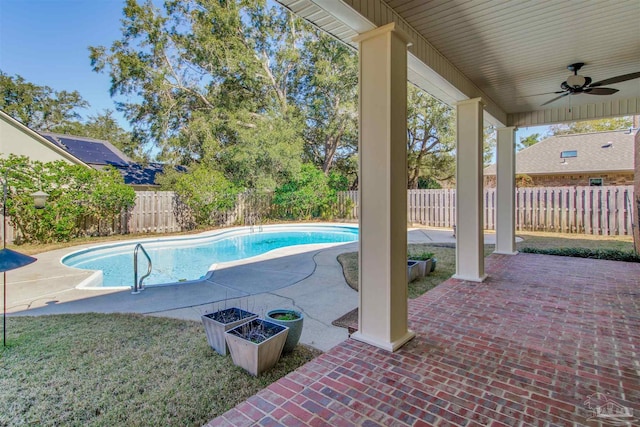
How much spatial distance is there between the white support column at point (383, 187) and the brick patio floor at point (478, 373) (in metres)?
0.30

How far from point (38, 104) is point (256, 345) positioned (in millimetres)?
29006

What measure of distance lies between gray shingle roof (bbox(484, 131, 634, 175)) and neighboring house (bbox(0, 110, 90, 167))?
19269mm

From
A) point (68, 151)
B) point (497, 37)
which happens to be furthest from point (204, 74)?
point (497, 37)

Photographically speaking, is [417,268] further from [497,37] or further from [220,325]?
[220,325]

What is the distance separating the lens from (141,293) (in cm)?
484

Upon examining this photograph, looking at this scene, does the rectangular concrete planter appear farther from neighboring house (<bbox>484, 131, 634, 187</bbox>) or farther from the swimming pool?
neighboring house (<bbox>484, 131, 634, 187</bbox>)

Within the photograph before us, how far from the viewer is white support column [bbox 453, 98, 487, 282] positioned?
15.4 ft

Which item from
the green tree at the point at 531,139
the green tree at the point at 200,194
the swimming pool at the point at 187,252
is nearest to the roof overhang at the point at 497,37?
the swimming pool at the point at 187,252

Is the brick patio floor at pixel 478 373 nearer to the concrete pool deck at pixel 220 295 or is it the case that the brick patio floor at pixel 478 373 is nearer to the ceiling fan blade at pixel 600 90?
the concrete pool deck at pixel 220 295

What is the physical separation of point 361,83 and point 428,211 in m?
11.5

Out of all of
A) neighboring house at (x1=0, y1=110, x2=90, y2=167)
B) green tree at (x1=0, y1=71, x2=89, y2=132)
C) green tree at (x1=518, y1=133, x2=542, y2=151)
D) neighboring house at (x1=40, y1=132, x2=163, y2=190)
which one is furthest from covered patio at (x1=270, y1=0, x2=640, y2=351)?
green tree at (x1=0, y1=71, x2=89, y2=132)

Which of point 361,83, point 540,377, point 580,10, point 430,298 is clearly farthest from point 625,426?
point 580,10

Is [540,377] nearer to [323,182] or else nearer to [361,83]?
[361,83]

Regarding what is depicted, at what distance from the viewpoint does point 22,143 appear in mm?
10414
